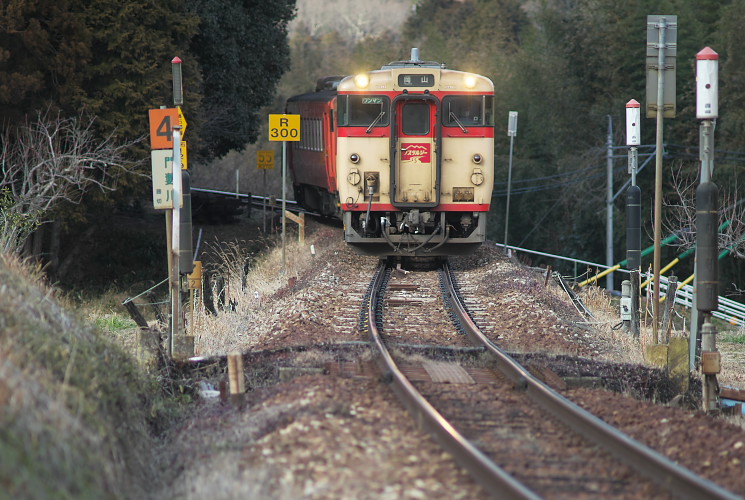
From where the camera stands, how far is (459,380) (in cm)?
956

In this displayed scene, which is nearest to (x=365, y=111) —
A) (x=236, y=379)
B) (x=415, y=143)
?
(x=415, y=143)

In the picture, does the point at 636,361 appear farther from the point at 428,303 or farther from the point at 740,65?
the point at 740,65

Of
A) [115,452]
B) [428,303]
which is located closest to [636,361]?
[428,303]

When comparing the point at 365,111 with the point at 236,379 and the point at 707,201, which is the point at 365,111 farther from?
the point at 236,379

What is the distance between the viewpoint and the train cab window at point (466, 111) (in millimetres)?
18047

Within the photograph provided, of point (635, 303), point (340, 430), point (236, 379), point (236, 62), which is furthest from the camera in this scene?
point (236, 62)

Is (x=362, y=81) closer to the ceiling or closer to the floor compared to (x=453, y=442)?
closer to the ceiling

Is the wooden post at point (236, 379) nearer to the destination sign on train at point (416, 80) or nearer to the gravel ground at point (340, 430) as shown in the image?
the gravel ground at point (340, 430)

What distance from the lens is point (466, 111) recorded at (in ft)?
59.5

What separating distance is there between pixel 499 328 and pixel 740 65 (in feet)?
78.0

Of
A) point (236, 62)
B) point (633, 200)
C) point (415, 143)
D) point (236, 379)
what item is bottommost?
point (236, 379)

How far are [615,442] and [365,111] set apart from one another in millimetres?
11769

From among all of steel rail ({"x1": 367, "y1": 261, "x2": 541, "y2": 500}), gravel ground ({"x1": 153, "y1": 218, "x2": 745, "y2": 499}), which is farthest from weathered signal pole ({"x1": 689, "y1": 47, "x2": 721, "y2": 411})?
steel rail ({"x1": 367, "y1": 261, "x2": 541, "y2": 500})

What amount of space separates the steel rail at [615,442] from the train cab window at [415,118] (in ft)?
26.2
